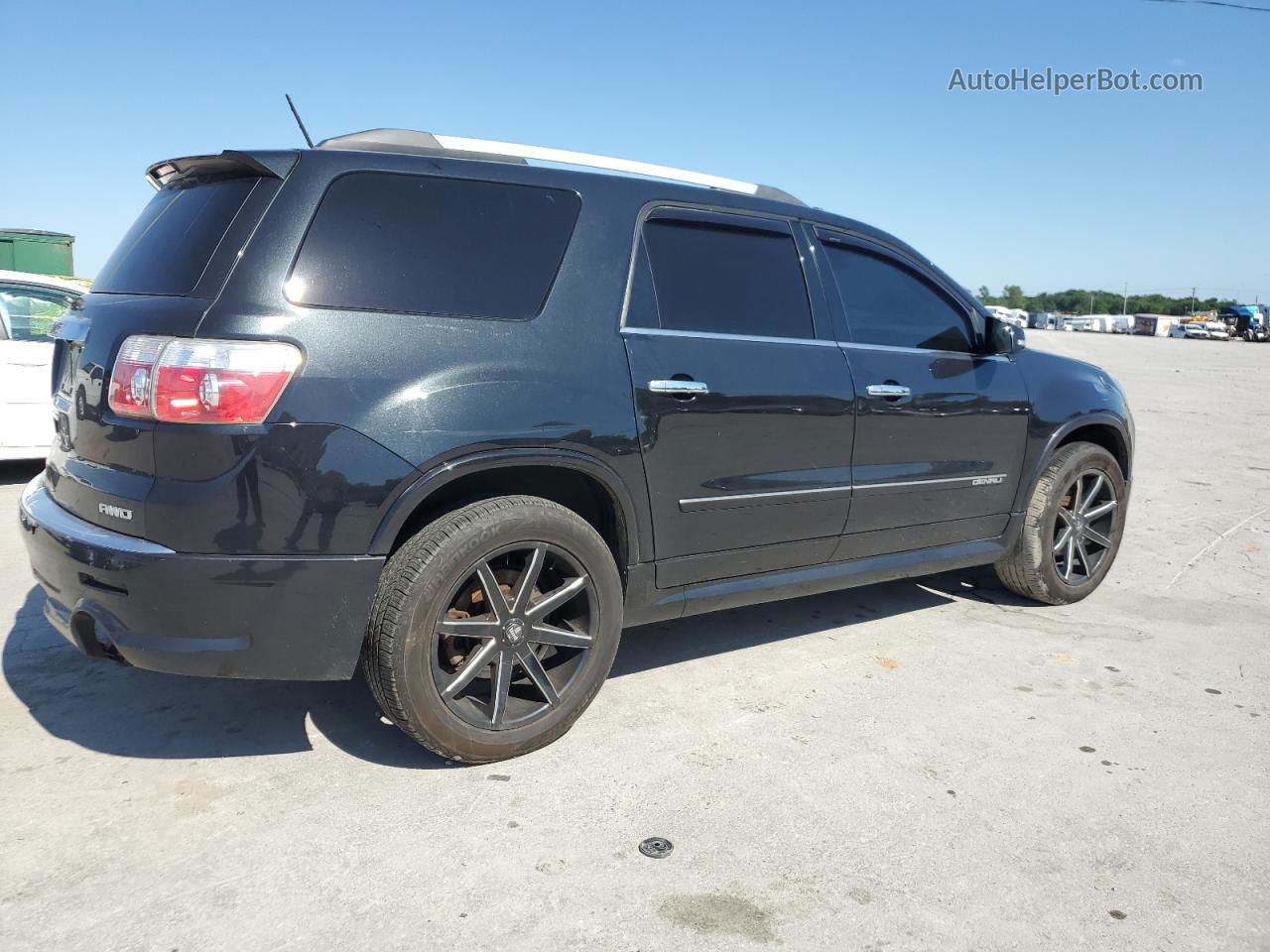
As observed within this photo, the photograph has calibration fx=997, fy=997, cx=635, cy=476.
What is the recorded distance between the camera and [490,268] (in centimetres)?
314

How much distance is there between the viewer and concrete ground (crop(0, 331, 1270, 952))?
7.80 feet

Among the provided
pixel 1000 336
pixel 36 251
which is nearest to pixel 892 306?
pixel 1000 336

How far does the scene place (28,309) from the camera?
24.1 feet

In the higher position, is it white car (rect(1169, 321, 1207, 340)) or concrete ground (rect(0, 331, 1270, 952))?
white car (rect(1169, 321, 1207, 340))

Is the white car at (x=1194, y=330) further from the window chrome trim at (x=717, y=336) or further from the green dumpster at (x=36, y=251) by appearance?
the window chrome trim at (x=717, y=336)

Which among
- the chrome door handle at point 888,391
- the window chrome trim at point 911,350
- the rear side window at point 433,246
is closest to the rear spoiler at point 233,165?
the rear side window at point 433,246

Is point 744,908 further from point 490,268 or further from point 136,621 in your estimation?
point 490,268

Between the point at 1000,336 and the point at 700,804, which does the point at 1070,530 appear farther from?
the point at 700,804

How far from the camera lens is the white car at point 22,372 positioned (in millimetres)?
7191

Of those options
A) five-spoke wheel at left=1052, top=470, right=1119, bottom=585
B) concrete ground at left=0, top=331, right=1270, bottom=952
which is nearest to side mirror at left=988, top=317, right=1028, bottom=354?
five-spoke wheel at left=1052, top=470, right=1119, bottom=585

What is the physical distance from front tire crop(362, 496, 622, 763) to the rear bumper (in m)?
0.12

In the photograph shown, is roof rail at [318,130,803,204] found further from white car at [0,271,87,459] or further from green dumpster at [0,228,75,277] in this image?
green dumpster at [0,228,75,277]

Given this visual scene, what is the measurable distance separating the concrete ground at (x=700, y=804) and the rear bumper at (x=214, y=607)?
1.44 ft

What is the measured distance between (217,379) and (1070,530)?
4.09m
